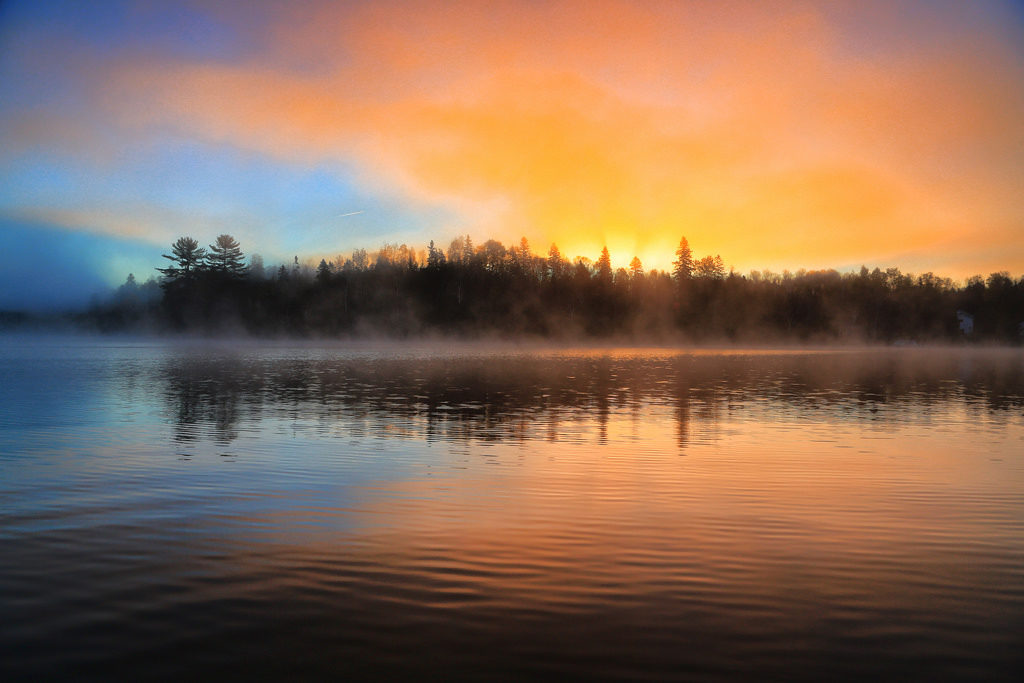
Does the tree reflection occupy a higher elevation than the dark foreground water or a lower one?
higher

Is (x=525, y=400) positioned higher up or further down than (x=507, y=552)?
higher up

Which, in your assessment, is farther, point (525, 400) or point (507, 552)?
point (525, 400)

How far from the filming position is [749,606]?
8969 millimetres

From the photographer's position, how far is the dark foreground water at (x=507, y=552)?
7629 millimetres

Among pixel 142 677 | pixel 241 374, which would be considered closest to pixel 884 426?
pixel 142 677

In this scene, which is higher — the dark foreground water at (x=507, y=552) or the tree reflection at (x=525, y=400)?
the tree reflection at (x=525, y=400)

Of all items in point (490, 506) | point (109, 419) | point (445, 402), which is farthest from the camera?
point (445, 402)

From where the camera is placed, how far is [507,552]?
11102mm

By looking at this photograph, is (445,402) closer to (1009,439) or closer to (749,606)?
(1009,439)

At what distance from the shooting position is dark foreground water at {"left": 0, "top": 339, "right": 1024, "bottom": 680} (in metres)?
7.63

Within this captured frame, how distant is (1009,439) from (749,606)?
21.0 metres

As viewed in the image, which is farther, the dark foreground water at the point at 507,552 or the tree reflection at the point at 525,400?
the tree reflection at the point at 525,400

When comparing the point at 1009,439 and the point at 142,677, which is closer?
the point at 142,677

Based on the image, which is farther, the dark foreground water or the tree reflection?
the tree reflection
